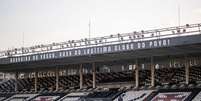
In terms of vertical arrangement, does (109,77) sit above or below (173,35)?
below

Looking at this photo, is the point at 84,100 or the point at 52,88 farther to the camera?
the point at 52,88

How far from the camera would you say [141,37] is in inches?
1330

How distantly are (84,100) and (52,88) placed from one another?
8.77 meters

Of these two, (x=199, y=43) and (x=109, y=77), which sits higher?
(x=199, y=43)

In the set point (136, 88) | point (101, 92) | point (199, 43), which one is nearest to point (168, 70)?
point (136, 88)

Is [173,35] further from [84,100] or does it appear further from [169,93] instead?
[84,100]

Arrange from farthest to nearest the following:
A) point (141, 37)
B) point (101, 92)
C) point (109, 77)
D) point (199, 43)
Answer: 1. point (109, 77)
2. point (101, 92)
3. point (141, 37)
4. point (199, 43)

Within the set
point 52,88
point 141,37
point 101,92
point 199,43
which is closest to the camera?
point 199,43

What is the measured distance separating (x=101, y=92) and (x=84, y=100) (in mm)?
2047

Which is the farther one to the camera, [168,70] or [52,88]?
[52,88]

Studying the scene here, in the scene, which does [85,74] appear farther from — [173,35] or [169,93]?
[173,35]

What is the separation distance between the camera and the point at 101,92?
39719mm

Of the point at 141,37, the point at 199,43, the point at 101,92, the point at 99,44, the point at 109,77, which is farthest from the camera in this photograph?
the point at 109,77

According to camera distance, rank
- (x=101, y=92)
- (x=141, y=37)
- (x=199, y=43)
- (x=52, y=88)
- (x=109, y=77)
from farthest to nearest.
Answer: (x=52, y=88)
(x=109, y=77)
(x=101, y=92)
(x=141, y=37)
(x=199, y=43)
